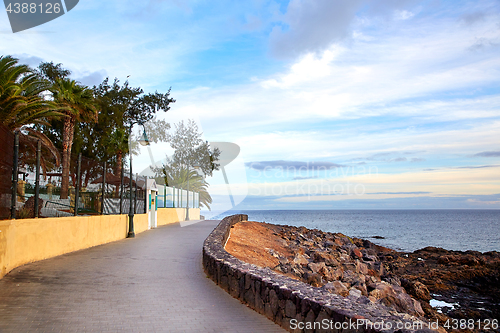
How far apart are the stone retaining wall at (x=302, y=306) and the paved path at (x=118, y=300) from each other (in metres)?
0.21

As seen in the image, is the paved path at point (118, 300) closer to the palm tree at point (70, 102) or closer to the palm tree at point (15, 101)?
the palm tree at point (15, 101)

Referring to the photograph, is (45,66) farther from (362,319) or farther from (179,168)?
(362,319)

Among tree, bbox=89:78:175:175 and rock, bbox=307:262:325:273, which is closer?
rock, bbox=307:262:325:273

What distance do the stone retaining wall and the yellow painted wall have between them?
4.75 meters

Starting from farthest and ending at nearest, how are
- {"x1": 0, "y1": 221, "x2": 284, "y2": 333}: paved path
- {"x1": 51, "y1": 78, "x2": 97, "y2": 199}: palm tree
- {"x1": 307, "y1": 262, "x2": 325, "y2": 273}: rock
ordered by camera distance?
{"x1": 51, "y1": 78, "x2": 97, "y2": 199}: palm tree → {"x1": 307, "y1": 262, "x2": 325, "y2": 273}: rock → {"x1": 0, "y1": 221, "x2": 284, "y2": 333}: paved path

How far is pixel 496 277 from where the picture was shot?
2148 centimetres

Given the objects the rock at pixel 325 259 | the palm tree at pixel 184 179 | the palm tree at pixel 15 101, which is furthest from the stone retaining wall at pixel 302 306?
the palm tree at pixel 184 179

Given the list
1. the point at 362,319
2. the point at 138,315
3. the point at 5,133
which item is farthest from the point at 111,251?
the point at 362,319

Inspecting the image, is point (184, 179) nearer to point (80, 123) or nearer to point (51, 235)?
point (80, 123)

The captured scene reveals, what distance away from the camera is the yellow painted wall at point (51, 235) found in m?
9.44

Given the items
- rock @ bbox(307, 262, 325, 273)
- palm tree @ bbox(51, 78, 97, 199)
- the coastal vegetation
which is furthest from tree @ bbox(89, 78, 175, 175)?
rock @ bbox(307, 262, 325, 273)

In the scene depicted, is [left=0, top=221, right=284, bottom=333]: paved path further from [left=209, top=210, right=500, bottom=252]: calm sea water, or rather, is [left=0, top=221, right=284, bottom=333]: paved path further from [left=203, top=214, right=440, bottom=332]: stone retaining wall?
[left=209, top=210, right=500, bottom=252]: calm sea water

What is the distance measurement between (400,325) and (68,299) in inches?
216

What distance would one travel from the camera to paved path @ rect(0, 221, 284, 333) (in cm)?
586
